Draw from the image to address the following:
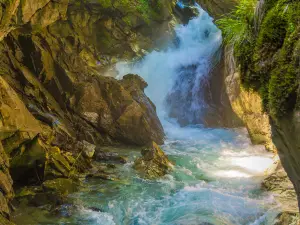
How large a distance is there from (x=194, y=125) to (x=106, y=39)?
9512 millimetres

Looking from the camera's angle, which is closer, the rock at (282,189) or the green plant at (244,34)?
the green plant at (244,34)

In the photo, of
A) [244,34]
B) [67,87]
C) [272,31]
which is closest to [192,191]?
[244,34]

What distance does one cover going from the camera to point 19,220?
7.11 metres

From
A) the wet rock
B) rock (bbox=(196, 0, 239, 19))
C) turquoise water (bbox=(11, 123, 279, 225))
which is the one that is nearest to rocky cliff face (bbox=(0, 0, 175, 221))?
the wet rock

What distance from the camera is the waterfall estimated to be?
21.1 metres

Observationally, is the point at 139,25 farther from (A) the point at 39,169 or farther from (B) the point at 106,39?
(A) the point at 39,169

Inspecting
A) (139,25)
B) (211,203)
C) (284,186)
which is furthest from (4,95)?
(139,25)

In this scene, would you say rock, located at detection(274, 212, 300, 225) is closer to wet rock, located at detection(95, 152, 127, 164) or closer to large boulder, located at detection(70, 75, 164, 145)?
wet rock, located at detection(95, 152, 127, 164)

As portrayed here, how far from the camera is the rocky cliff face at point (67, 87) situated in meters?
8.73

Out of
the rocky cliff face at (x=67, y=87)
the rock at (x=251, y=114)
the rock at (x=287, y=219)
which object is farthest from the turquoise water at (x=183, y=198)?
the rocky cliff face at (x=67, y=87)

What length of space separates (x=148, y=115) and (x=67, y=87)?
15.6 feet

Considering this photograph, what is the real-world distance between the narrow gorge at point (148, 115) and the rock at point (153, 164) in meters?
0.06

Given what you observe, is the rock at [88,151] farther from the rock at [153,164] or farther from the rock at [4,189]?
the rock at [4,189]

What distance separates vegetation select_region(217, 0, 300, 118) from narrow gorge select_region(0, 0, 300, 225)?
0.01 m
